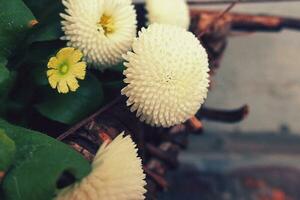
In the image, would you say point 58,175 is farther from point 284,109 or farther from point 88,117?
point 284,109

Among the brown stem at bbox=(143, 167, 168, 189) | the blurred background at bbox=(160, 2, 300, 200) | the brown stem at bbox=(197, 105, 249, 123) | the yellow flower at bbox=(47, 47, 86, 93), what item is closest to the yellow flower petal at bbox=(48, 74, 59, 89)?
the yellow flower at bbox=(47, 47, 86, 93)

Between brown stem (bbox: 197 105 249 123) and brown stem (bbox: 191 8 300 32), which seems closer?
brown stem (bbox: 197 105 249 123)

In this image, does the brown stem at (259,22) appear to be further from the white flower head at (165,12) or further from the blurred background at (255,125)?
the blurred background at (255,125)

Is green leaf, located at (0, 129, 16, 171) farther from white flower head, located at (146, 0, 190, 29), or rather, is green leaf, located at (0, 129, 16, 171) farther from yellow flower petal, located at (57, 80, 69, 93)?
white flower head, located at (146, 0, 190, 29)

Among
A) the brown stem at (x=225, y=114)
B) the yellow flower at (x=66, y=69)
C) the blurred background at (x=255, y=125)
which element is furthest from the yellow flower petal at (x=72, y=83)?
the blurred background at (x=255, y=125)

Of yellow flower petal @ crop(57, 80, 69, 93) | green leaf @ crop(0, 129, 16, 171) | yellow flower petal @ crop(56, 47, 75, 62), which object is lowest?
green leaf @ crop(0, 129, 16, 171)

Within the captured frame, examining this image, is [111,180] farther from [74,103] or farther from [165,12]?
[165,12]
